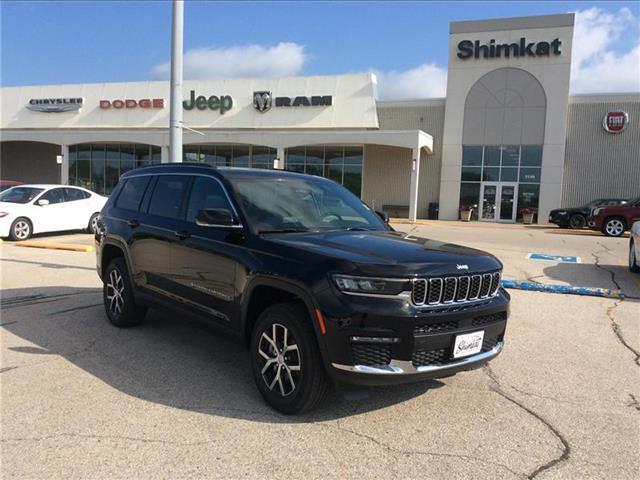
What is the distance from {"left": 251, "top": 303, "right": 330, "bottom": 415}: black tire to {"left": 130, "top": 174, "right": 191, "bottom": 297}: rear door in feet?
4.85

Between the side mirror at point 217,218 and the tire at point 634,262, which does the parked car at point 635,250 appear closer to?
the tire at point 634,262

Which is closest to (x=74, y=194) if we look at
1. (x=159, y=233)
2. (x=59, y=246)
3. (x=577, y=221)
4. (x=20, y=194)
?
(x=20, y=194)

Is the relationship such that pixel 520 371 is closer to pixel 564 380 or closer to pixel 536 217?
pixel 564 380

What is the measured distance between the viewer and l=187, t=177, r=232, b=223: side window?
464 centimetres

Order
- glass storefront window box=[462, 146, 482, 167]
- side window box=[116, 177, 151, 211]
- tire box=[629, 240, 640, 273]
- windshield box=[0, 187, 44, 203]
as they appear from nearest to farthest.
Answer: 1. side window box=[116, 177, 151, 211]
2. tire box=[629, 240, 640, 273]
3. windshield box=[0, 187, 44, 203]
4. glass storefront window box=[462, 146, 482, 167]

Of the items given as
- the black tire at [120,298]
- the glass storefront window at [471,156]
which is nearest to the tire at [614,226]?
the glass storefront window at [471,156]

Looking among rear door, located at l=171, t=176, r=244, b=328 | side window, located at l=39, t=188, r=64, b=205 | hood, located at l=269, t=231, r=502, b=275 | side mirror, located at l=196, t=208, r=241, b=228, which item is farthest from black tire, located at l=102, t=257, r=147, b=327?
side window, located at l=39, t=188, r=64, b=205

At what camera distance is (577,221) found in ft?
84.4

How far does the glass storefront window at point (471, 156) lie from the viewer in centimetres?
3133

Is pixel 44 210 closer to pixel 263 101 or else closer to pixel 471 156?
pixel 263 101

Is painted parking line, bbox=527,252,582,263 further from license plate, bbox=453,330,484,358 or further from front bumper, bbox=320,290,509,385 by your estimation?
front bumper, bbox=320,290,509,385

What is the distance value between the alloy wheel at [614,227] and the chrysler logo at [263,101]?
2070 centimetres

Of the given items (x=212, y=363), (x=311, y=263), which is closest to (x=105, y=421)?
(x=212, y=363)

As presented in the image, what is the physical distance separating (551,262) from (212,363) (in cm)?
978
